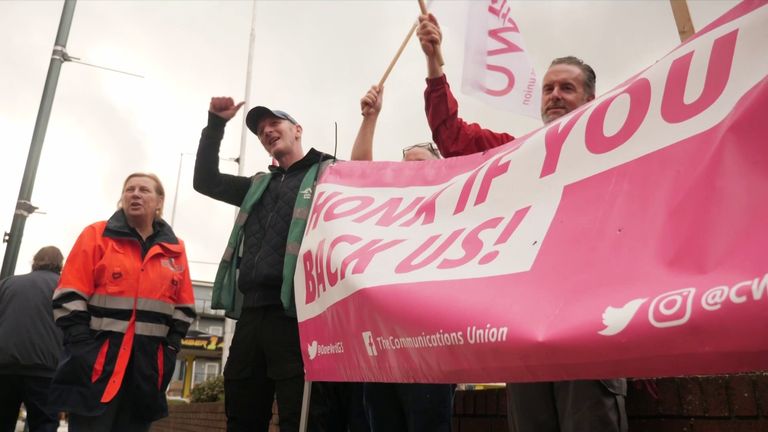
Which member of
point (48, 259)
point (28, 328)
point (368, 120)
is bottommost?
point (28, 328)

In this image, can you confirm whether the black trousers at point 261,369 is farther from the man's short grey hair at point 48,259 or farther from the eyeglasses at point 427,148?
the man's short grey hair at point 48,259

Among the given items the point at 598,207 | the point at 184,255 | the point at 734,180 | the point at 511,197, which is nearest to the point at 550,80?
the point at 511,197

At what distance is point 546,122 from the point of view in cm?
251

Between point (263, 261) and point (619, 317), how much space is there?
2.00 m

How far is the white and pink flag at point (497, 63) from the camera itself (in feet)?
11.6

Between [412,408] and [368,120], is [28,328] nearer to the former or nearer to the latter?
[368,120]

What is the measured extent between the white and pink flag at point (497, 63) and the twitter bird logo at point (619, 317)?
8.07 feet

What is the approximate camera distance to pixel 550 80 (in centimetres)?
253

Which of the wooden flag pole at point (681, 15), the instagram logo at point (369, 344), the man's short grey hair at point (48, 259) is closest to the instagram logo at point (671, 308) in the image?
the instagram logo at point (369, 344)

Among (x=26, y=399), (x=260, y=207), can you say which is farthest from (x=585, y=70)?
(x=26, y=399)

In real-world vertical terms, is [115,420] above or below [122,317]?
below

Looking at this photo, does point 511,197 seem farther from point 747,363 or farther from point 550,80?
point 550,80

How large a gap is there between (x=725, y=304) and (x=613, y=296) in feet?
0.71

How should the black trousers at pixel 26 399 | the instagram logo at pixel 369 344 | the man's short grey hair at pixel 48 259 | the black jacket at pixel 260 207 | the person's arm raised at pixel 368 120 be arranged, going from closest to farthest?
the instagram logo at pixel 369 344 < the black jacket at pixel 260 207 < the person's arm raised at pixel 368 120 < the black trousers at pixel 26 399 < the man's short grey hair at pixel 48 259
